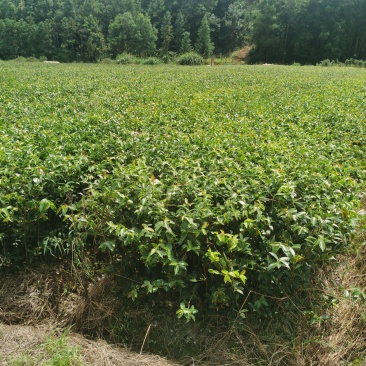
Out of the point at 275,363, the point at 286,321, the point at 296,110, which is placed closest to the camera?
the point at 275,363

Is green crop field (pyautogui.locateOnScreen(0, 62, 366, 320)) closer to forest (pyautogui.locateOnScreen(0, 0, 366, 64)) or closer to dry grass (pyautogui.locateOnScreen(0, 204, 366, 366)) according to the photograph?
dry grass (pyautogui.locateOnScreen(0, 204, 366, 366))

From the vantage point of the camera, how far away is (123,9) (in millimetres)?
65625

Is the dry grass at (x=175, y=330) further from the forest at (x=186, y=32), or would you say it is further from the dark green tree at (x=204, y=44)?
the dark green tree at (x=204, y=44)

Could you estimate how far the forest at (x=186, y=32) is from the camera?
49.1 m

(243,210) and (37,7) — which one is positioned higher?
(37,7)

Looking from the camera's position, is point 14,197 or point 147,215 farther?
point 14,197

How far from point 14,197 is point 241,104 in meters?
6.32

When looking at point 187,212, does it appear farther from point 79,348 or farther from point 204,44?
point 204,44

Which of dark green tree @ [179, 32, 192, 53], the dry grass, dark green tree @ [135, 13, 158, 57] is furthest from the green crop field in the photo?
dark green tree @ [179, 32, 192, 53]

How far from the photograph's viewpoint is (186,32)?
189ft

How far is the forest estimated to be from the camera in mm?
49094

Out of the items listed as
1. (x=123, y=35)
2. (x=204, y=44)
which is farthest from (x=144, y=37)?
(x=204, y=44)

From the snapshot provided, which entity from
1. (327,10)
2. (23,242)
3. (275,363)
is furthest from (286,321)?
(327,10)

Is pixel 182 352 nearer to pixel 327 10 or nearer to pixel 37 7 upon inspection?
pixel 327 10
